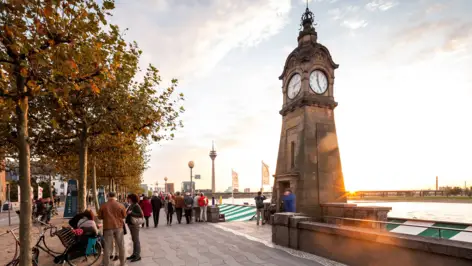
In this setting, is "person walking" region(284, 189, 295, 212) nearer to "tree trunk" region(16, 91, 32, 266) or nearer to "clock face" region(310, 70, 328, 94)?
"clock face" region(310, 70, 328, 94)

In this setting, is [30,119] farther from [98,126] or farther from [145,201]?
[145,201]

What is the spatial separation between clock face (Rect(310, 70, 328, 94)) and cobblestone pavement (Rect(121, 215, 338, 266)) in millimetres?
8307

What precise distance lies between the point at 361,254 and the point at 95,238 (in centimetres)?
707

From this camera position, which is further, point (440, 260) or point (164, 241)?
point (164, 241)

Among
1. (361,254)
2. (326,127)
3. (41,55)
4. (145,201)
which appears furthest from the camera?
(326,127)

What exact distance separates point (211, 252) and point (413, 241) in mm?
5987

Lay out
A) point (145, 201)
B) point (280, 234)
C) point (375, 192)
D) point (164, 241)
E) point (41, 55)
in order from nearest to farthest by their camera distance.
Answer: point (41, 55) < point (280, 234) < point (164, 241) < point (145, 201) < point (375, 192)

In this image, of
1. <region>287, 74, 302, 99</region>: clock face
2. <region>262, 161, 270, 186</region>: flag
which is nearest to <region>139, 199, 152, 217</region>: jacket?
<region>287, 74, 302, 99</region>: clock face

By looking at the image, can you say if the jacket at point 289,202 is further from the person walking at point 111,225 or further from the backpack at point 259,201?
the person walking at point 111,225

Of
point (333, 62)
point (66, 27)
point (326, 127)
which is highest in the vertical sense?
point (333, 62)

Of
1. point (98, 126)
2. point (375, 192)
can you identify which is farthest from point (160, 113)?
point (375, 192)

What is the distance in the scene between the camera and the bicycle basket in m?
7.73

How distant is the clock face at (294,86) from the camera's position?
1571 cm

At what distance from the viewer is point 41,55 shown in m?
5.51
